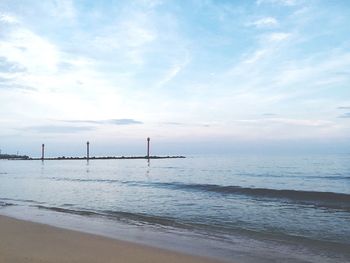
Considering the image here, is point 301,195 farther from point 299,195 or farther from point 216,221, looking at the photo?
point 216,221

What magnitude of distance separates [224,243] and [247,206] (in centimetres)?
761

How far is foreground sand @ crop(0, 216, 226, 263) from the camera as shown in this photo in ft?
22.0

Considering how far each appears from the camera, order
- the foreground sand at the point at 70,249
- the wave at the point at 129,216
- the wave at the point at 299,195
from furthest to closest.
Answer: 1. the wave at the point at 299,195
2. the wave at the point at 129,216
3. the foreground sand at the point at 70,249

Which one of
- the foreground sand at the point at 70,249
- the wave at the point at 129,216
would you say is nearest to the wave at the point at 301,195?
the wave at the point at 129,216

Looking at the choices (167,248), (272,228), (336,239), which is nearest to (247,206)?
(272,228)

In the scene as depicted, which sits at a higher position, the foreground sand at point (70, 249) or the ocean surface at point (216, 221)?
the foreground sand at point (70, 249)

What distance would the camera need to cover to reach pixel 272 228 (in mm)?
11305

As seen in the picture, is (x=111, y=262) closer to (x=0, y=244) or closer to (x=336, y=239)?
(x=0, y=244)

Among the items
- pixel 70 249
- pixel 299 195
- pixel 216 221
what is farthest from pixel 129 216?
pixel 299 195

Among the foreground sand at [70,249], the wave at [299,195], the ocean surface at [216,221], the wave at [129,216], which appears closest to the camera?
the foreground sand at [70,249]

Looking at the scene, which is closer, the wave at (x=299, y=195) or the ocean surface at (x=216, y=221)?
the ocean surface at (x=216, y=221)

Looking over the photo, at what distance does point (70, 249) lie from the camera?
7500 millimetres

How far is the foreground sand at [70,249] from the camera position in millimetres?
6707

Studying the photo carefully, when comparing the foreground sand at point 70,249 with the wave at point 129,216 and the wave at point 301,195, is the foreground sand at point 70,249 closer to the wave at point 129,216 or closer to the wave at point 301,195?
the wave at point 129,216
